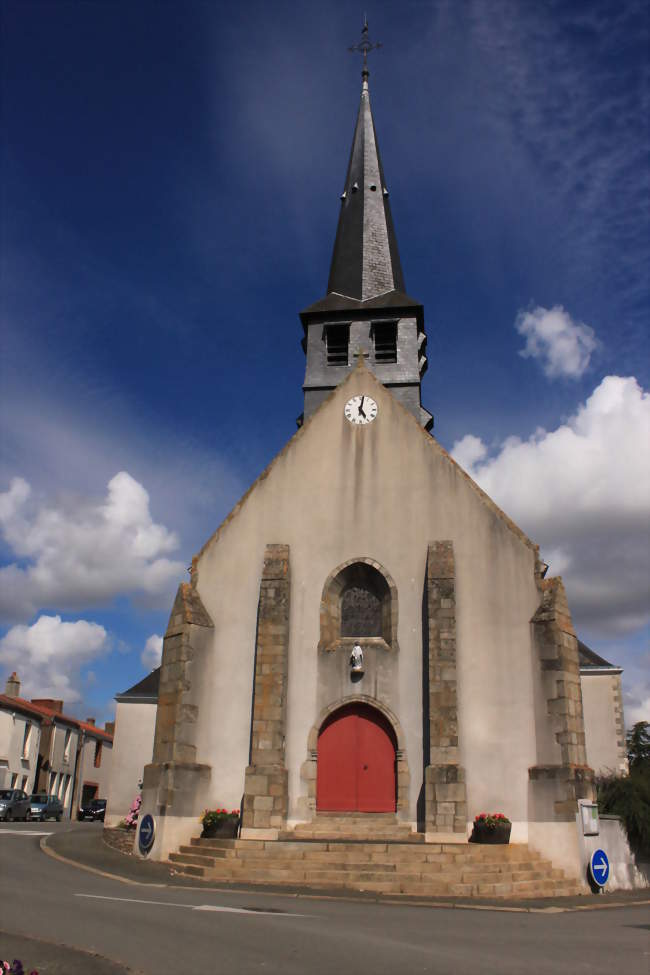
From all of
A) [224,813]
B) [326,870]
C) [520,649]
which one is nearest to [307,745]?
[224,813]

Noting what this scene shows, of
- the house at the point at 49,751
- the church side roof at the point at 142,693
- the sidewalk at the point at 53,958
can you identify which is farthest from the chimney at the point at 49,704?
the sidewalk at the point at 53,958

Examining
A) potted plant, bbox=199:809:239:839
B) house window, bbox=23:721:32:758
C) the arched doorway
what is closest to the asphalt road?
potted plant, bbox=199:809:239:839

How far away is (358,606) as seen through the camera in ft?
52.5

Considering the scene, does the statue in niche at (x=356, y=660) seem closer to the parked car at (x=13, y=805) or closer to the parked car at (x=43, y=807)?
the parked car at (x=13, y=805)

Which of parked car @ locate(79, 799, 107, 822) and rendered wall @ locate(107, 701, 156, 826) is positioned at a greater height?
rendered wall @ locate(107, 701, 156, 826)

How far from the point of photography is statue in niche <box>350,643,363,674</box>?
1503cm

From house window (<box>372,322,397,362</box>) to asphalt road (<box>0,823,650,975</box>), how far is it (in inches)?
576

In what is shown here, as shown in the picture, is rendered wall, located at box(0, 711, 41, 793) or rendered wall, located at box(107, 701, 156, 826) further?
rendered wall, located at box(0, 711, 41, 793)

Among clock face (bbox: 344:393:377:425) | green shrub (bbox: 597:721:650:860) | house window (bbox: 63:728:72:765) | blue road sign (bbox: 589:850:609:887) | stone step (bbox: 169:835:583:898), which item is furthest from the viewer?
house window (bbox: 63:728:72:765)

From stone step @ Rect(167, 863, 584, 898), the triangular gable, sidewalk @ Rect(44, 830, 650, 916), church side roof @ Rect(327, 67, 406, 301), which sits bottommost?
sidewalk @ Rect(44, 830, 650, 916)

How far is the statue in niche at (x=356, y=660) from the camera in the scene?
1503 cm

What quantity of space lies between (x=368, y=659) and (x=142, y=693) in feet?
43.2

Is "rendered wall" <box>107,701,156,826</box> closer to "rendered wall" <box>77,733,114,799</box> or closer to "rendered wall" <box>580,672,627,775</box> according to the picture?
"rendered wall" <box>580,672,627,775</box>

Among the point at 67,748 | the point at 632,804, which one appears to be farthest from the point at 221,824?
the point at 67,748
